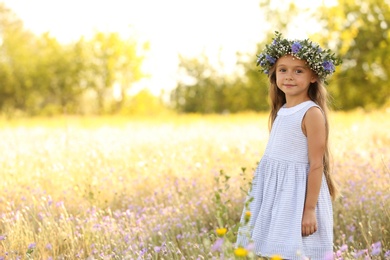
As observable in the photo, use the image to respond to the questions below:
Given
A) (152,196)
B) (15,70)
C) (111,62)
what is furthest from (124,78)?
(152,196)

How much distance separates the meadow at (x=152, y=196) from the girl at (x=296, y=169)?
0.22 meters

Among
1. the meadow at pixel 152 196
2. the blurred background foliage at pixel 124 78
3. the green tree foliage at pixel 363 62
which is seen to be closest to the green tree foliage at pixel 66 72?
the blurred background foliage at pixel 124 78

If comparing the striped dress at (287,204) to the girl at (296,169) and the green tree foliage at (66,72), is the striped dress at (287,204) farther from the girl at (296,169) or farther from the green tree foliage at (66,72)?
the green tree foliage at (66,72)

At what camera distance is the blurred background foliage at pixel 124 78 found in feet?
70.6

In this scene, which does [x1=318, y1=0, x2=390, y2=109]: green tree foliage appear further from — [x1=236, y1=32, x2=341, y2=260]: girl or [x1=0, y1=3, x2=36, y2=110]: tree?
Result: [x1=236, y1=32, x2=341, y2=260]: girl

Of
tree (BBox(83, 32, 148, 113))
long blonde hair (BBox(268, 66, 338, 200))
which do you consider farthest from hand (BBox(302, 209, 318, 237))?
tree (BBox(83, 32, 148, 113))

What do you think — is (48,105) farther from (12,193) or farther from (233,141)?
(12,193)

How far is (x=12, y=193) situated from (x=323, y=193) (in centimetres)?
326

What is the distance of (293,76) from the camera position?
3021mm

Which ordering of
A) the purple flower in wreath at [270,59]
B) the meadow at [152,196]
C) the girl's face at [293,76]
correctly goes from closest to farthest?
the girl's face at [293,76], the purple flower in wreath at [270,59], the meadow at [152,196]

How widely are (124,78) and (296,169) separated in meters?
20.8

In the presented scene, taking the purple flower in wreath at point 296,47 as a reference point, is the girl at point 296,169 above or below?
below

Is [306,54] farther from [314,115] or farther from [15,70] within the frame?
Result: [15,70]

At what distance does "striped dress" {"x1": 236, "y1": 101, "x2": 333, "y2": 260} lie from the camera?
2891 millimetres
